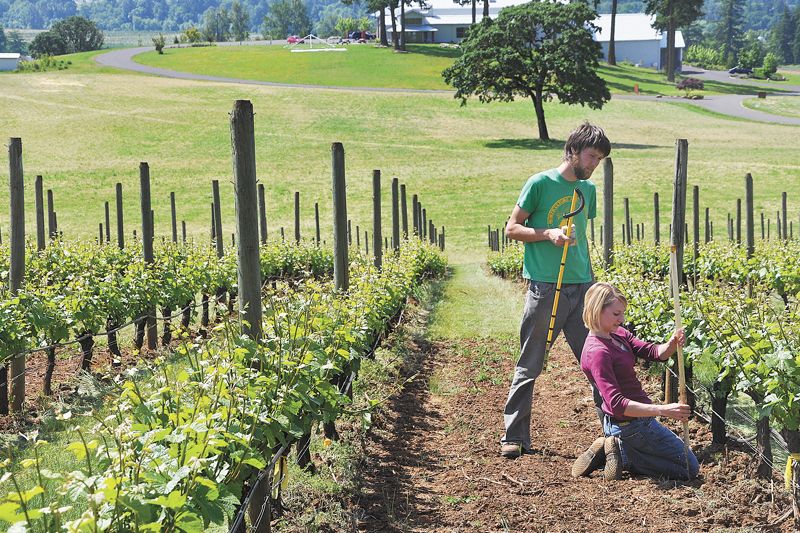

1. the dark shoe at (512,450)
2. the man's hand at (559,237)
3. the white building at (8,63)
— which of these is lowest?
the dark shoe at (512,450)

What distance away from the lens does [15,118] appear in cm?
4803

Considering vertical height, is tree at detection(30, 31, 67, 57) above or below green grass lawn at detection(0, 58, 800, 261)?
above

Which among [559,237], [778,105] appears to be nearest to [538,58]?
[778,105]

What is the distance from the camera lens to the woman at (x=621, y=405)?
5.29m

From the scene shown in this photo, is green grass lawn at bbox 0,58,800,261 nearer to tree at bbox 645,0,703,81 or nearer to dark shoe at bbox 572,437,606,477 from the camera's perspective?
dark shoe at bbox 572,437,606,477

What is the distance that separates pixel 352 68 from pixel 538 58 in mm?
32222

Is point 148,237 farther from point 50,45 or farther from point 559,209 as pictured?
point 50,45

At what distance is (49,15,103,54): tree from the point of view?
118 meters

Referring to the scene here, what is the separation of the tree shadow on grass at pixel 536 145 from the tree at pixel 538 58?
100 centimetres

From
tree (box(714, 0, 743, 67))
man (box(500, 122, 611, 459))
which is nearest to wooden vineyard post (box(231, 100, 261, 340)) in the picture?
man (box(500, 122, 611, 459))

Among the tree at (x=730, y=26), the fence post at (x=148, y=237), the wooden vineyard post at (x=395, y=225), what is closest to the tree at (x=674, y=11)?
the wooden vineyard post at (x=395, y=225)

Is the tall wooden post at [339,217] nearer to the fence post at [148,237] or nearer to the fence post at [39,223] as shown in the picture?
the fence post at [148,237]

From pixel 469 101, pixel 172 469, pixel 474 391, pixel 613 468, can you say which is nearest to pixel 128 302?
pixel 474 391

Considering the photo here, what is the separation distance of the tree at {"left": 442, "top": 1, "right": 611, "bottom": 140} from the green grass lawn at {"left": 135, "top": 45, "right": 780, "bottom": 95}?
20.4 metres
